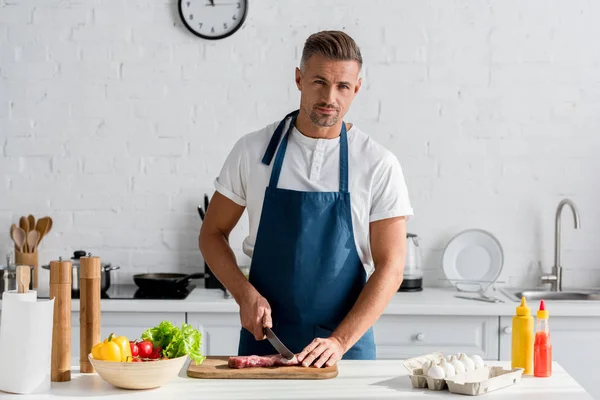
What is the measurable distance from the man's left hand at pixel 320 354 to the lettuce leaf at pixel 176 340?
0.30 meters

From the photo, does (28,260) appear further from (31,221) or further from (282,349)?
(282,349)

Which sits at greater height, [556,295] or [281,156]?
[281,156]

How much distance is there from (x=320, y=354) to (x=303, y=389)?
0.64 feet

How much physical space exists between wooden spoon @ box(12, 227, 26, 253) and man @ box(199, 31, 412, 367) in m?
1.75

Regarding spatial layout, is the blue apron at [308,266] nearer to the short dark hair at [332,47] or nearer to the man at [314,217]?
the man at [314,217]

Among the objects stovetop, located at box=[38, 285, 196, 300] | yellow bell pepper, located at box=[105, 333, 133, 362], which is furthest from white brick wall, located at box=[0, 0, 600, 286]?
yellow bell pepper, located at box=[105, 333, 133, 362]

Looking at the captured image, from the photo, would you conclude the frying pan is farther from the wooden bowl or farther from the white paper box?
the white paper box

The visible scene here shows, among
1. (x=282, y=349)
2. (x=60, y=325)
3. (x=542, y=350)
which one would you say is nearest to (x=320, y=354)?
(x=282, y=349)

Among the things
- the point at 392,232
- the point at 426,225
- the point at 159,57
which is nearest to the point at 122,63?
the point at 159,57

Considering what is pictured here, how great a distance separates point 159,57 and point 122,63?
20 cm

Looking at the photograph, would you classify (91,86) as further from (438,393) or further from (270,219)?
(438,393)

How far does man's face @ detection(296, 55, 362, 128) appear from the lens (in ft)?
9.13

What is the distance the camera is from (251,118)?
4.52m

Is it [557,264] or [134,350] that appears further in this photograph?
[557,264]
